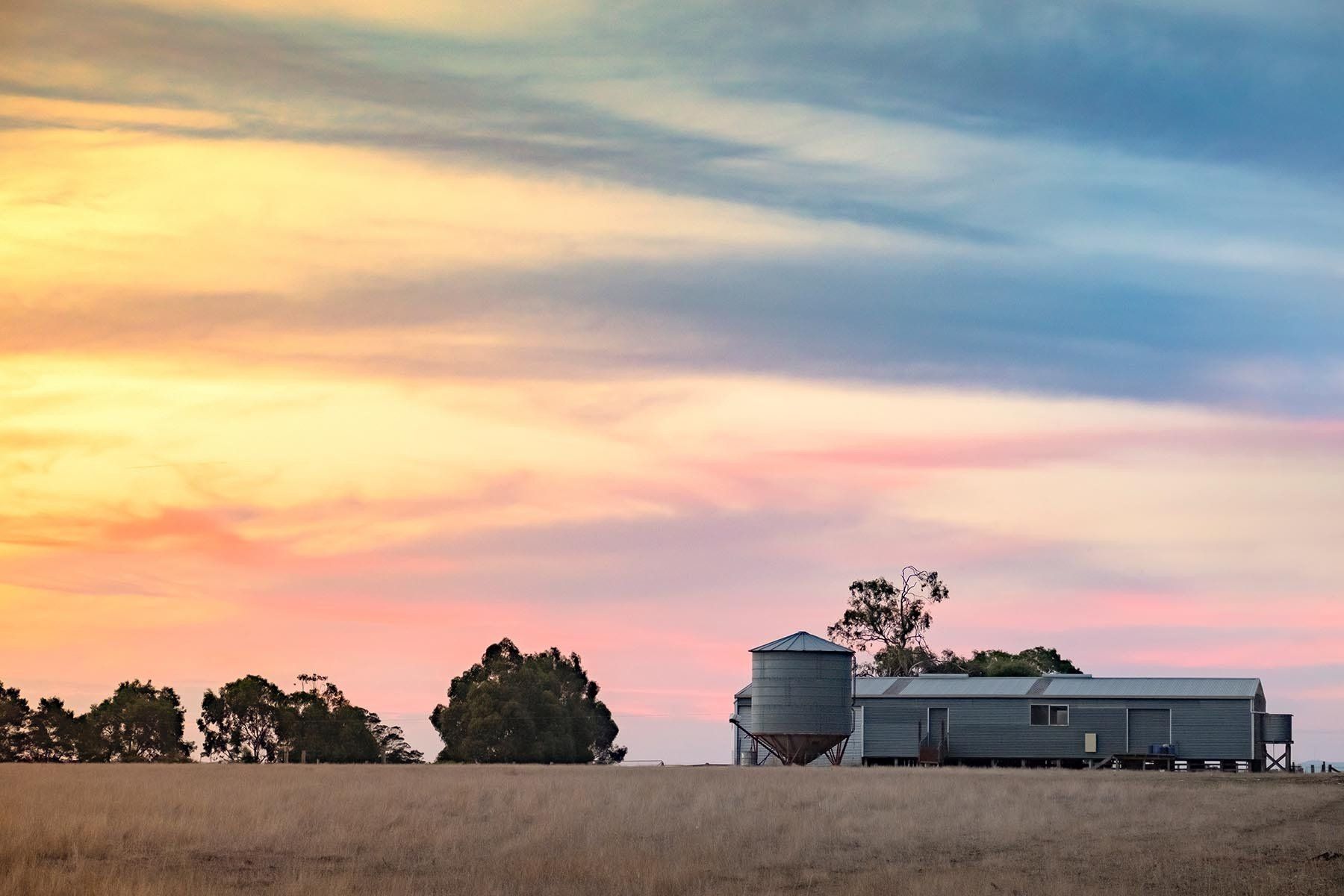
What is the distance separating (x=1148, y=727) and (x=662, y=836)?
56888mm

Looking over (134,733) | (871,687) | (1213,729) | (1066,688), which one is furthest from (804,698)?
(134,733)

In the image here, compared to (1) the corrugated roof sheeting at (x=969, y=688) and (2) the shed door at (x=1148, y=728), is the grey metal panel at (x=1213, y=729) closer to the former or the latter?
(2) the shed door at (x=1148, y=728)

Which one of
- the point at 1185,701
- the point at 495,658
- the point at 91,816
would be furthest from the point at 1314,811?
the point at 495,658

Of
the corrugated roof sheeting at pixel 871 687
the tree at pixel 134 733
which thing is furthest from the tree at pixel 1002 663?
the tree at pixel 134 733

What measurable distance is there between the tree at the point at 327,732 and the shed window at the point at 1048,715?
41863 mm

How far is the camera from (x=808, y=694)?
84.4 metres

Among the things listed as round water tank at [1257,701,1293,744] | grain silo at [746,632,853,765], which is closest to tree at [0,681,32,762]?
grain silo at [746,632,853,765]

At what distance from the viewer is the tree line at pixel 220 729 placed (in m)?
102

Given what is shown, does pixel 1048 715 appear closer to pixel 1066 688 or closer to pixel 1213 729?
pixel 1066 688

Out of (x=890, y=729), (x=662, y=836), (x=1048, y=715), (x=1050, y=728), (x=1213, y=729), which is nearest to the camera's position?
(x=662, y=836)

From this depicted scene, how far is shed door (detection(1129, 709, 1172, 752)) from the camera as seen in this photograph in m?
84.1

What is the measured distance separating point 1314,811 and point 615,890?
20.8m

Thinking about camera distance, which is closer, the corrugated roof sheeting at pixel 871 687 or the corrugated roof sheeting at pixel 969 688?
the corrugated roof sheeting at pixel 969 688

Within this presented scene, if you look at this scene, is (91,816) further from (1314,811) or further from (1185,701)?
(1185,701)
